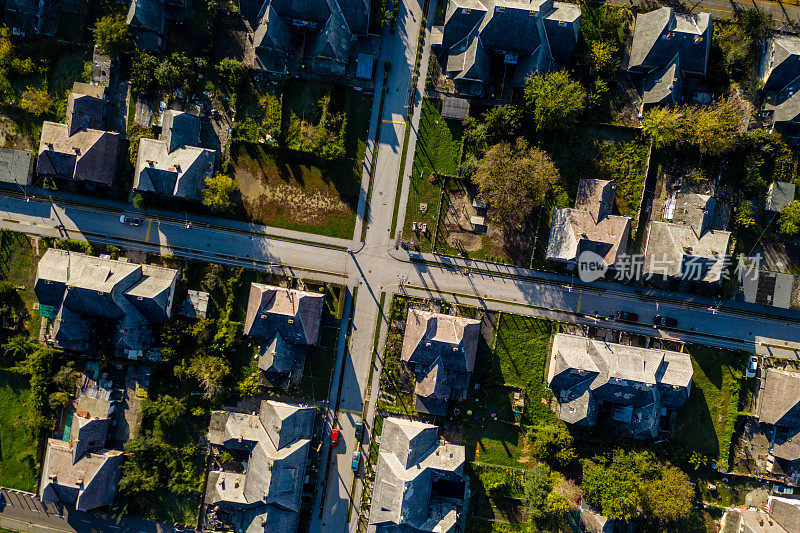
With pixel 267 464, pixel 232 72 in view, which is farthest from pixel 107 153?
pixel 267 464

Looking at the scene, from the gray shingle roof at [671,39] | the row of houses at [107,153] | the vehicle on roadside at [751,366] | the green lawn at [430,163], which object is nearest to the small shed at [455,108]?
the green lawn at [430,163]

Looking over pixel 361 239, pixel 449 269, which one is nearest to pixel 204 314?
pixel 361 239

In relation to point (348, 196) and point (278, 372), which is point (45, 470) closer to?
point (278, 372)

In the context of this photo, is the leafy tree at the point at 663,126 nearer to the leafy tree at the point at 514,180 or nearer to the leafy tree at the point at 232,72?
the leafy tree at the point at 514,180

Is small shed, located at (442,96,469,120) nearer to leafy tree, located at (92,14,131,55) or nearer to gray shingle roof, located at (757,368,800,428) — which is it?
leafy tree, located at (92,14,131,55)

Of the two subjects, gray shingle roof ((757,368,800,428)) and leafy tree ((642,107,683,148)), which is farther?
gray shingle roof ((757,368,800,428))

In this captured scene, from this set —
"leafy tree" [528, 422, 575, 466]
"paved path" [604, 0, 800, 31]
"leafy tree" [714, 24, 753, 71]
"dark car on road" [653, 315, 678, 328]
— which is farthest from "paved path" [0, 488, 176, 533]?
"leafy tree" [714, 24, 753, 71]

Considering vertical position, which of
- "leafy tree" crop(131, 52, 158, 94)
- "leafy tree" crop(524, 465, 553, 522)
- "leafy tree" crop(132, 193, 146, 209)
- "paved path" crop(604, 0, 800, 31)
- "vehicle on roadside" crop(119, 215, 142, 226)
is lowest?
"leafy tree" crop(524, 465, 553, 522)
